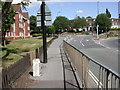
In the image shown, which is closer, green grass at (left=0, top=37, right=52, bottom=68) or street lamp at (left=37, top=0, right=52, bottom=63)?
street lamp at (left=37, top=0, right=52, bottom=63)

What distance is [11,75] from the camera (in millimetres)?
6844

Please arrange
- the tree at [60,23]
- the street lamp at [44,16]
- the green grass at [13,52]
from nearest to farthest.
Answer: the street lamp at [44,16]
the green grass at [13,52]
the tree at [60,23]

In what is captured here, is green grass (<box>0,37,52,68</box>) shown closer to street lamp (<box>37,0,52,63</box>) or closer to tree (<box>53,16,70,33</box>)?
street lamp (<box>37,0,52,63</box>)

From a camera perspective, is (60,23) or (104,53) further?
(60,23)

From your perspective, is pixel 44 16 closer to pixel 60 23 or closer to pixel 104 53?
pixel 104 53

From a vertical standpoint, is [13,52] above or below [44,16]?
below

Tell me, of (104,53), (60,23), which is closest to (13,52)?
(104,53)

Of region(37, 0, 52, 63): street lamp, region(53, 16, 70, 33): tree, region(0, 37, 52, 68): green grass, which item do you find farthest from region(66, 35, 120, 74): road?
region(53, 16, 70, 33): tree

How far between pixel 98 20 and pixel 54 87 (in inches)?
4310

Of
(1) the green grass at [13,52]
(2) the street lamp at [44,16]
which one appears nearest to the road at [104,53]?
(2) the street lamp at [44,16]

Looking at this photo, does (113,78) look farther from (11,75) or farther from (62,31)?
(62,31)

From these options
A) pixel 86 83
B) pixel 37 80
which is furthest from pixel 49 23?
pixel 86 83

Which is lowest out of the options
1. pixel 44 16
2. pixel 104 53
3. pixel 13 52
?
pixel 13 52

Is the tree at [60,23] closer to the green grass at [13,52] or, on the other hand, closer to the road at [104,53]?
the green grass at [13,52]
